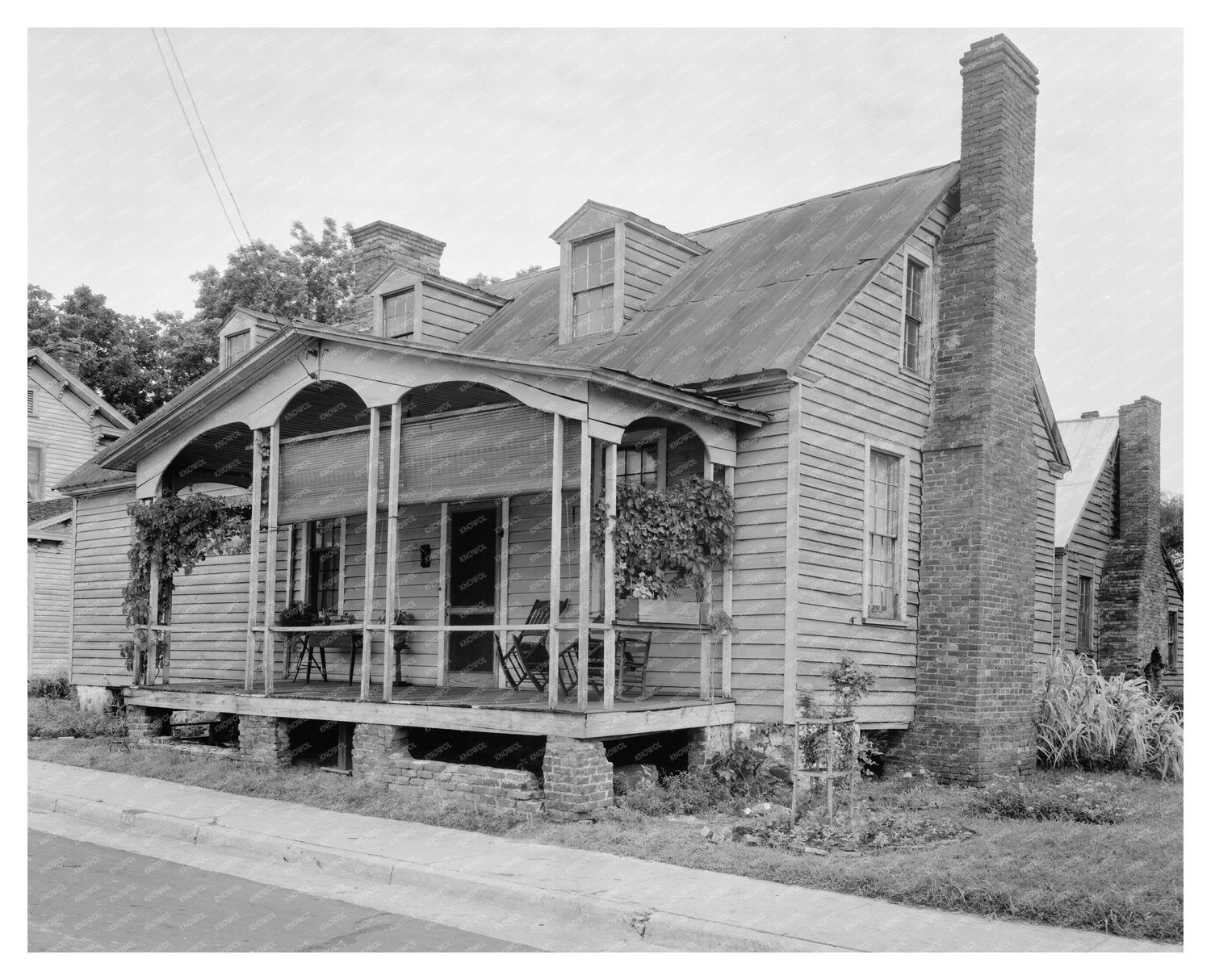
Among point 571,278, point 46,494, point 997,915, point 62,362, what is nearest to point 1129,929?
point 997,915

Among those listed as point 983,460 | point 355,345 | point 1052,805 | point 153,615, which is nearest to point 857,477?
point 983,460

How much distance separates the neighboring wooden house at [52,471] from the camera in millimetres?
26922

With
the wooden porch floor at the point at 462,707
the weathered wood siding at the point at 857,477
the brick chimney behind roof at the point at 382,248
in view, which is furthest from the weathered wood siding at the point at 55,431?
the weathered wood siding at the point at 857,477

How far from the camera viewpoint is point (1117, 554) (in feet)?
74.9

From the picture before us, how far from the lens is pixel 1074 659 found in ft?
52.0

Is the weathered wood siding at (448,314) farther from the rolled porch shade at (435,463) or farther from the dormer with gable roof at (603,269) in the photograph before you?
the rolled porch shade at (435,463)

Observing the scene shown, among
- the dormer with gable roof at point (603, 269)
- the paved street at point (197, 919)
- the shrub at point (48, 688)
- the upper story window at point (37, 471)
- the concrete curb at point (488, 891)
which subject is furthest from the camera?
the upper story window at point (37, 471)

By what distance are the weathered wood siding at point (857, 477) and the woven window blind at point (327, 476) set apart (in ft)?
15.2

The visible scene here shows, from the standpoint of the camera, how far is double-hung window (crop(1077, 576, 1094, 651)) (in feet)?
72.6

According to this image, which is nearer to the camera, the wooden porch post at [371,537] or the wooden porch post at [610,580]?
the wooden porch post at [610,580]

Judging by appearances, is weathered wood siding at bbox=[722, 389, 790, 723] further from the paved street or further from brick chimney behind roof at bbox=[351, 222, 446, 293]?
brick chimney behind roof at bbox=[351, 222, 446, 293]

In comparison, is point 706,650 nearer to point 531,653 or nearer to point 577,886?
point 531,653

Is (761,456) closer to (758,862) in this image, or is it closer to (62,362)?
(758,862)

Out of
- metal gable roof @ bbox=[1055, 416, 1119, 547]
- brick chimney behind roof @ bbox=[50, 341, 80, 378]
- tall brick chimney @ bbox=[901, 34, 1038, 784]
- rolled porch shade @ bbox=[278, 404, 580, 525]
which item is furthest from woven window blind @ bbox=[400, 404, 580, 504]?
brick chimney behind roof @ bbox=[50, 341, 80, 378]
